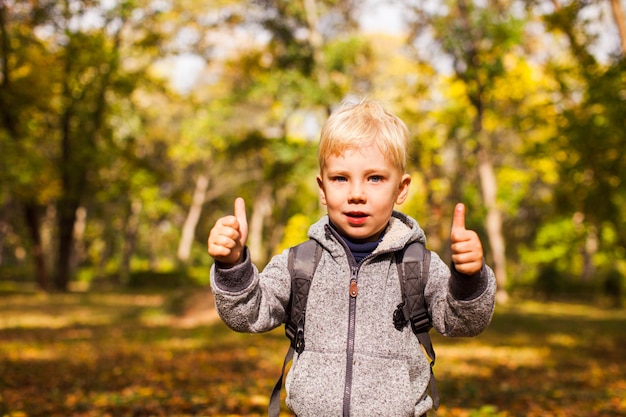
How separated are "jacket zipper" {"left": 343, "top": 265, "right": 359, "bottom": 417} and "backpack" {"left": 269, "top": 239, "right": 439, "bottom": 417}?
17 centimetres

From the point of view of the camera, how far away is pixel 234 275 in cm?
252

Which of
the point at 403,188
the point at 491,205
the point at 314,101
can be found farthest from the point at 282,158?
the point at 403,188

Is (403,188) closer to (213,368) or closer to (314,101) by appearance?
(213,368)

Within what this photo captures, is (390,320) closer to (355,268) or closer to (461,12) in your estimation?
(355,268)

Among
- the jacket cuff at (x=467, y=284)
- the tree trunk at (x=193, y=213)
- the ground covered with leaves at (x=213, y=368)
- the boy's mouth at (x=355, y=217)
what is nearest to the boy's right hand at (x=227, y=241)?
the boy's mouth at (x=355, y=217)

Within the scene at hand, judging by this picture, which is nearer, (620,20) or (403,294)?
(403,294)

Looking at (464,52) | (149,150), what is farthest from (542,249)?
(149,150)

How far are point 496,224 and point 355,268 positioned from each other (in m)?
22.2

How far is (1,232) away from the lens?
3825cm

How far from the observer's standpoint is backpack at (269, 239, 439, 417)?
2695mm

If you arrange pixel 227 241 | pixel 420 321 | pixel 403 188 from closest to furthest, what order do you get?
pixel 227 241 < pixel 420 321 < pixel 403 188

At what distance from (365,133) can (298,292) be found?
73 cm

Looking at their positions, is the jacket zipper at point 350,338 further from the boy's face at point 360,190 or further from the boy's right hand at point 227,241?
the boy's right hand at point 227,241

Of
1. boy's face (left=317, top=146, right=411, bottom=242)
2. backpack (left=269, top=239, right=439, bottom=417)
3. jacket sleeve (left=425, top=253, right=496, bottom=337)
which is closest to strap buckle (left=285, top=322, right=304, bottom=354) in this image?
backpack (left=269, top=239, right=439, bottom=417)
